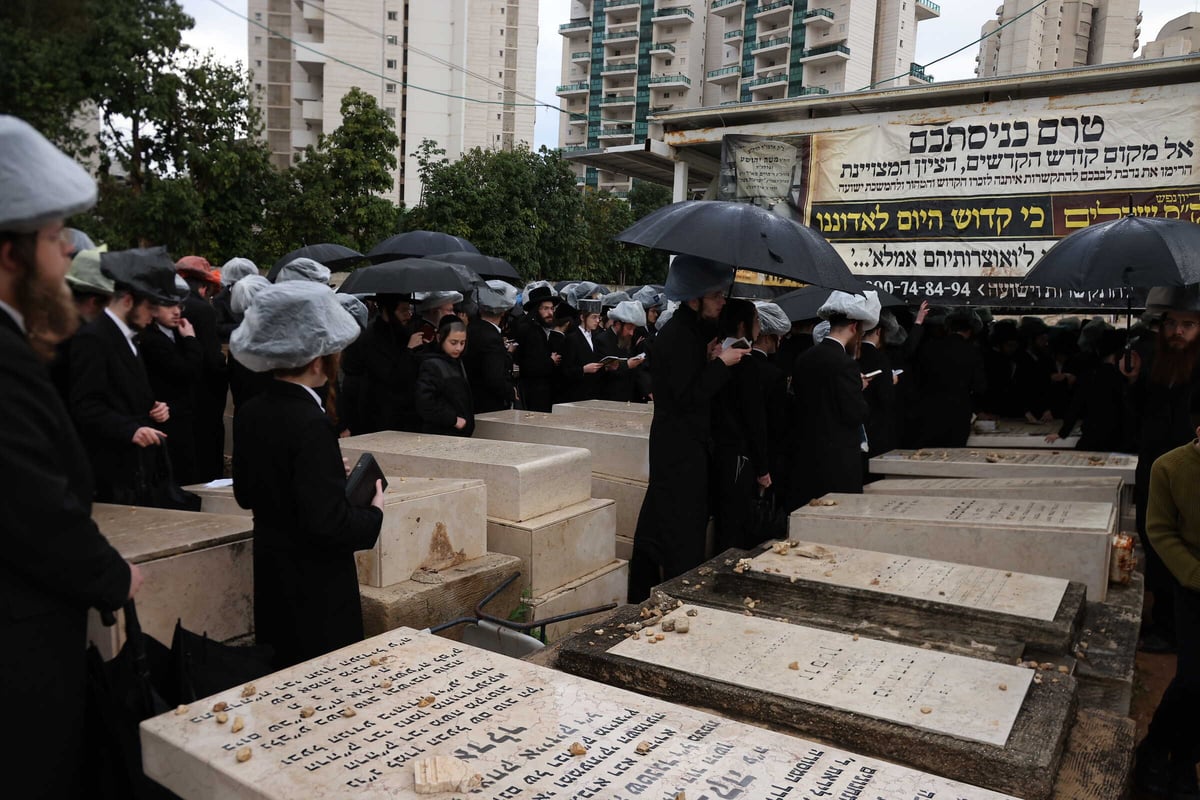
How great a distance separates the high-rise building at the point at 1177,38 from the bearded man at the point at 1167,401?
67.5 feet

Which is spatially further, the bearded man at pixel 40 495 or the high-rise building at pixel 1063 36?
the high-rise building at pixel 1063 36

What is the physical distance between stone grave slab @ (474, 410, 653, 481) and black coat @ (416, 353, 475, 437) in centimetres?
52

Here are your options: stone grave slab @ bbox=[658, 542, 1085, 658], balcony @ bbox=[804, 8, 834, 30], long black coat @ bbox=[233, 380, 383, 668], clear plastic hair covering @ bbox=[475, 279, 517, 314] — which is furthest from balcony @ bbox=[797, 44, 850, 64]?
long black coat @ bbox=[233, 380, 383, 668]

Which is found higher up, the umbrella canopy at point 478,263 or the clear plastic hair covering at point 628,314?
the umbrella canopy at point 478,263

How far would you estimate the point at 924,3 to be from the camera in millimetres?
67062

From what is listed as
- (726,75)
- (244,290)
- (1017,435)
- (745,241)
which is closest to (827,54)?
(726,75)

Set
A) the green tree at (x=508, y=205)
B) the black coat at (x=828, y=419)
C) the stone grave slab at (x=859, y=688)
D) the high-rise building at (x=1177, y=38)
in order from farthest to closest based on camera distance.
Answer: the green tree at (x=508, y=205) < the high-rise building at (x=1177, y=38) < the black coat at (x=828, y=419) < the stone grave slab at (x=859, y=688)

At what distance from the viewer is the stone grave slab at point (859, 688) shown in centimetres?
224

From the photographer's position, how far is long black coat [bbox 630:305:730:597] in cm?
461

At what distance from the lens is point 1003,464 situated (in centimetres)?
595

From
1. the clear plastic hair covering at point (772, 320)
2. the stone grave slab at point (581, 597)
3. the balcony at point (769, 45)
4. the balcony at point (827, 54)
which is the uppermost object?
the balcony at point (769, 45)

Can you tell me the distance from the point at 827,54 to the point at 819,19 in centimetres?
242

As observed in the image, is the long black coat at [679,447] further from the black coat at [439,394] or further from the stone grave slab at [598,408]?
the stone grave slab at [598,408]

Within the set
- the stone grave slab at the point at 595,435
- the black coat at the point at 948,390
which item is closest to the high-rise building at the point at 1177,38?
the black coat at the point at 948,390
